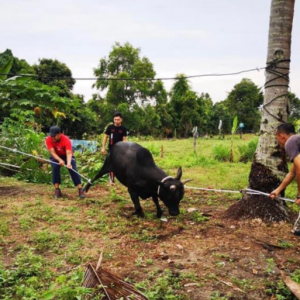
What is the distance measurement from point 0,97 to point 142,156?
3.61 meters

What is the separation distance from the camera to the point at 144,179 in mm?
5609

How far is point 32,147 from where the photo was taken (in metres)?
8.95

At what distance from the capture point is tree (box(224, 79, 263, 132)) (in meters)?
36.3

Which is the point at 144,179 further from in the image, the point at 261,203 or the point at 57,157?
the point at 57,157

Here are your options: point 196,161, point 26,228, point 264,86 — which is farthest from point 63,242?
point 196,161

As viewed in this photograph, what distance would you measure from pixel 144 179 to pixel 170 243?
142cm

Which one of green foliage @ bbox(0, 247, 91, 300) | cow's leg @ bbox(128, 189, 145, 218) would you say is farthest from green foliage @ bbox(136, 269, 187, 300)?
cow's leg @ bbox(128, 189, 145, 218)

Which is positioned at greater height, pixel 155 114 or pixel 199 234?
pixel 155 114

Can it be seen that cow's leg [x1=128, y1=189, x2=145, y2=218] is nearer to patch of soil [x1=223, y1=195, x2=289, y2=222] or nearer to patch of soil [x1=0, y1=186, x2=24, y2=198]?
patch of soil [x1=223, y1=195, x2=289, y2=222]

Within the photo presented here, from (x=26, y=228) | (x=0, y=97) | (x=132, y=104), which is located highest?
(x=132, y=104)

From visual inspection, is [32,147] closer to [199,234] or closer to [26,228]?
[26,228]

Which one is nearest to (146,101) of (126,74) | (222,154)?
(126,74)

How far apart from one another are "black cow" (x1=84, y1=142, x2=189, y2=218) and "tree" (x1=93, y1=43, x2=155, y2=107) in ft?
89.3

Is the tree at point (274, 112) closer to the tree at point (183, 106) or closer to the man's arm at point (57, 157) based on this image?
the man's arm at point (57, 157)
